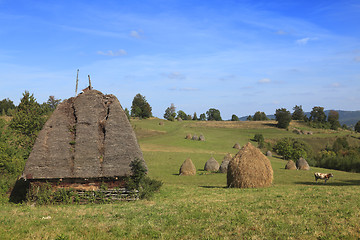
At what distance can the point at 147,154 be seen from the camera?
184 feet

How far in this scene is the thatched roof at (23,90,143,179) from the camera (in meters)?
17.8

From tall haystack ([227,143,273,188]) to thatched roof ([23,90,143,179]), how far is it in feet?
26.0

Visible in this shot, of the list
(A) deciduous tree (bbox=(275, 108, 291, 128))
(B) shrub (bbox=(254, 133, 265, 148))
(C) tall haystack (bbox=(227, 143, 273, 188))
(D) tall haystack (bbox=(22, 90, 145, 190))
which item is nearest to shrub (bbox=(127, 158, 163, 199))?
(D) tall haystack (bbox=(22, 90, 145, 190))

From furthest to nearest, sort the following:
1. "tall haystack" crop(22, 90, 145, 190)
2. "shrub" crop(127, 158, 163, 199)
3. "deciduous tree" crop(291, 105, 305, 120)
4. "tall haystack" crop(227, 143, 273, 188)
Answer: "deciduous tree" crop(291, 105, 305, 120) → "tall haystack" crop(227, 143, 273, 188) → "shrub" crop(127, 158, 163, 199) → "tall haystack" crop(22, 90, 145, 190)

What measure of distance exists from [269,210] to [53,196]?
37.8 ft

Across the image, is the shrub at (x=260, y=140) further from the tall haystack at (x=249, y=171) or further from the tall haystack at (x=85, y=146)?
the tall haystack at (x=85, y=146)

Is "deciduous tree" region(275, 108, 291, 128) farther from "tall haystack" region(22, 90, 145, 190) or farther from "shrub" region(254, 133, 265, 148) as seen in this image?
"tall haystack" region(22, 90, 145, 190)

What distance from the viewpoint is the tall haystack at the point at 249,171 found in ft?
75.3

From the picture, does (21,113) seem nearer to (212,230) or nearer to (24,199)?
(24,199)

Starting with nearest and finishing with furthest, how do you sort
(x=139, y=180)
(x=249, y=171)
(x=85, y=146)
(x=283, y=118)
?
(x=139, y=180), (x=85, y=146), (x=249, y=171), (x=283, y=118)

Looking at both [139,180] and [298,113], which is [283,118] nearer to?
[298,113]

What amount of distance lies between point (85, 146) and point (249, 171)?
456 inches

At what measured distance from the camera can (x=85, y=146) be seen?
751 inches

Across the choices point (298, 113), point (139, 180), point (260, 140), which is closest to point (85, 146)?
point (139, 180)
